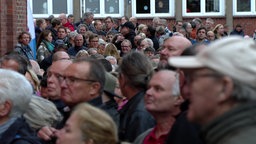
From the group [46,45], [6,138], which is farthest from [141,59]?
[46,45]

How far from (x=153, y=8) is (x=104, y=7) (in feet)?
6.87

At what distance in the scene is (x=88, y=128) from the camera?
4.00m

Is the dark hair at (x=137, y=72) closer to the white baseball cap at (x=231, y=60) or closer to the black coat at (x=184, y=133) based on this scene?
the black coat at (x=184, y=133)

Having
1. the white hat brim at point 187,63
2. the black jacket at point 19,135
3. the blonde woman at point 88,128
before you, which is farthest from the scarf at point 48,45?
the white hat brim at point 187,63

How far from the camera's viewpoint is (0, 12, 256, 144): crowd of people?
115 inches

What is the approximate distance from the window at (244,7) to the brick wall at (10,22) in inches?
653

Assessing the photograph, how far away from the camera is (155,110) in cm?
520

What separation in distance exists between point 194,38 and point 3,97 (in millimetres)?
14796

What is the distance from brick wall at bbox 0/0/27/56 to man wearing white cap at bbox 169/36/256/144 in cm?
1067

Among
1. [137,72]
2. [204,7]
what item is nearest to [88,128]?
[137,72]

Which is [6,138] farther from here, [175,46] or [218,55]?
[218,55]

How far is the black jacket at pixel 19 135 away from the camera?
524 centimetres

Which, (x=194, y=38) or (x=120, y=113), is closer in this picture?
(x=120, y=113)

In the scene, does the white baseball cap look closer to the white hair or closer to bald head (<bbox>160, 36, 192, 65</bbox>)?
the white hair
